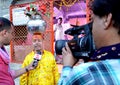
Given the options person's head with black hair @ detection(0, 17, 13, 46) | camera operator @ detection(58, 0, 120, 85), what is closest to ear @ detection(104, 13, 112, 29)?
camera operator @ detection(58, 0, 120, 85)

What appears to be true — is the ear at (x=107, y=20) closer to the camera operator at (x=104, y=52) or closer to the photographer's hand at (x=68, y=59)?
the camera operator at (x=104, y=52)

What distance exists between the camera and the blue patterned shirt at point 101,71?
3.46 ft

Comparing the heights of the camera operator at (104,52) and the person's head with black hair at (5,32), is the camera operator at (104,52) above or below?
above

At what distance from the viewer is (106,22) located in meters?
1.10

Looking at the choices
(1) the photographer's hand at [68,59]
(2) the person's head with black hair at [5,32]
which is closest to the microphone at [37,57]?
(2) the person's head with black hair at [5,32]

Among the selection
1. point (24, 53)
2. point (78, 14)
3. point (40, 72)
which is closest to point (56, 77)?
point (40, 72)

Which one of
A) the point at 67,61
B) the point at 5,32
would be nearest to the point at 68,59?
the point at 67,61

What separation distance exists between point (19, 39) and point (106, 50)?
811 cm

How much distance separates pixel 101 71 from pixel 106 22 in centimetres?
18

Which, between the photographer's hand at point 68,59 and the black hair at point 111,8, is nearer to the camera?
the black hair at point 111,8

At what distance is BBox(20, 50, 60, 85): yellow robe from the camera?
117 inches

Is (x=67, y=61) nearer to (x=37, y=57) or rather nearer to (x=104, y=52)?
(x=104, y=52)

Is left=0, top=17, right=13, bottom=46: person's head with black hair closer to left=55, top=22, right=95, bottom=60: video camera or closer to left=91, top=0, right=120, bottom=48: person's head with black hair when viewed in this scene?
left=55, top=22, right=95, bottom=60: video camera

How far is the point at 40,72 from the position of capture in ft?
9.81
